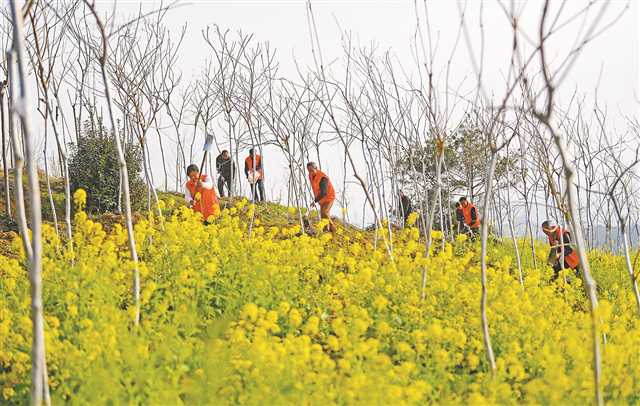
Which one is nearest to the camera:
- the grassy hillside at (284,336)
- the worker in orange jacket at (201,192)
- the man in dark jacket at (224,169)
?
the grassy hillside at (284,336)

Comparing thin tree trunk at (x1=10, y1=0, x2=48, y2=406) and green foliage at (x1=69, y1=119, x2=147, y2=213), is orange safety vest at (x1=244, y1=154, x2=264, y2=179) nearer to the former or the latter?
green foliage at (x1=69, y1=119, x2=147, y2=213)

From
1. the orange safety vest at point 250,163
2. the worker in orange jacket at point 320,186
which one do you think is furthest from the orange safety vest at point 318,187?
the orange safety vest at point 250,163

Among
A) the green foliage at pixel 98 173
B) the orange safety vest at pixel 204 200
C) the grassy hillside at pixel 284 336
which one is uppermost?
the green foliage at pixel 98 173

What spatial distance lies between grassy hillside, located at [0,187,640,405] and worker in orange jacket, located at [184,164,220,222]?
1.53 m

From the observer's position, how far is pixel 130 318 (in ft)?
14.6

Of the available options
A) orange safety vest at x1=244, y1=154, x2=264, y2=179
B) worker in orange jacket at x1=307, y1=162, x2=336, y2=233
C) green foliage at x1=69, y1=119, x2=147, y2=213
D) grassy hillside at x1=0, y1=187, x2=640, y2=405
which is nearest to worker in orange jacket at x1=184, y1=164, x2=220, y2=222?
grassy hillside at x1=0, y1=187, x2=640, y2=405

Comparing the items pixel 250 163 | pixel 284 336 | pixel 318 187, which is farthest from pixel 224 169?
pixel 284 336

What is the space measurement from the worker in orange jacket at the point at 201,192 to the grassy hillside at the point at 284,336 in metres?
1.53

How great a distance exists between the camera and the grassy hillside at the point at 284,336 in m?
3.62

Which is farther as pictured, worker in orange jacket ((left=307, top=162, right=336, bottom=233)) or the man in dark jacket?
the man in dark jacket

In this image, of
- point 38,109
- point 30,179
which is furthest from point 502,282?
point 38,109

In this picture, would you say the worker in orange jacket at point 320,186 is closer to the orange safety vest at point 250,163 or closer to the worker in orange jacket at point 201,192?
the worker in orange jacket at point 201,192

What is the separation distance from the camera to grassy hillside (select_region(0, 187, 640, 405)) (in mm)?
3621

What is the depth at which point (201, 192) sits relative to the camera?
973 cm
